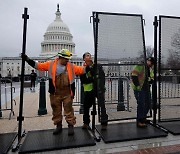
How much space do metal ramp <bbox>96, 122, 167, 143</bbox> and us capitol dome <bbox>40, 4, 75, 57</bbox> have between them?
79295 mm

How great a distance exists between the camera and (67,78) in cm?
523

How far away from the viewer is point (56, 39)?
287 ft

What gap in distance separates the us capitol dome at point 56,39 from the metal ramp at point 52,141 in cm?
7955

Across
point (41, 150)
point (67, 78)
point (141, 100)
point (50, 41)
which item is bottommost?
point (41, 150)

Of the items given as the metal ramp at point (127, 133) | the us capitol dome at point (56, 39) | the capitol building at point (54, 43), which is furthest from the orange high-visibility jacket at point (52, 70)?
the us capitol dome at point (56, 39)

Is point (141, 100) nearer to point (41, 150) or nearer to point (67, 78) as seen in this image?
point (67, 78)

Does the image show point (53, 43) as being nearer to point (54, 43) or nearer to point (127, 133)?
point (54, 43)

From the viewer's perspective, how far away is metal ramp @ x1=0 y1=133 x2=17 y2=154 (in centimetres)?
457

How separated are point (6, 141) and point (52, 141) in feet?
3.37

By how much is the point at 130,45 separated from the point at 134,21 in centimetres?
63

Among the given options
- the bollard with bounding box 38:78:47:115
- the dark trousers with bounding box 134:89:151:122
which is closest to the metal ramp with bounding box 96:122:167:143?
the dark trousers with bounding box 134:89:151:122

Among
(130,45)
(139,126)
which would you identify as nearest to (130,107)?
(139,126)

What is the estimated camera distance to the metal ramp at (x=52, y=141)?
4633 millimetres

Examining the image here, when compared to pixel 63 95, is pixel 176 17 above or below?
above
